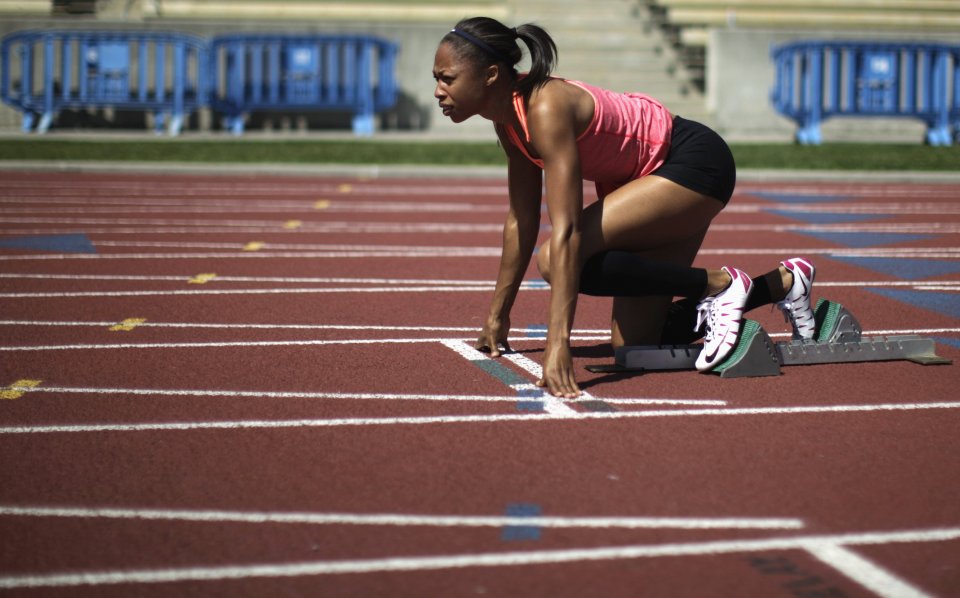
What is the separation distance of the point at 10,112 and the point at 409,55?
21.7ft

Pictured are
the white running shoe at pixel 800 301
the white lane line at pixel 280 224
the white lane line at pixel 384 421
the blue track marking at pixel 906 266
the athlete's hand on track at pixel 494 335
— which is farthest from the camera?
the white lane line at pixel 280 224

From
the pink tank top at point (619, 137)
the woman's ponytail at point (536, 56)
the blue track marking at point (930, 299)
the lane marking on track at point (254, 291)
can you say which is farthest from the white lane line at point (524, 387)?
the blue track marking at point (930, 299)

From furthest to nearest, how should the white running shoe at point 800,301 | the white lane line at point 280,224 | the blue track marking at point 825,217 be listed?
the blue track marking at point 825,217, the white lane line at point 280,224, the white running shoe at point 800,301

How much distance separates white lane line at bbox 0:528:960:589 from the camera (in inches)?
120

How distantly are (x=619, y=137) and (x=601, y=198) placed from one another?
318mm

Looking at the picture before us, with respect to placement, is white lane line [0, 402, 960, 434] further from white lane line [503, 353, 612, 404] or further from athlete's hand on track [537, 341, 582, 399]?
white lane line [503, 353, 612, 404]

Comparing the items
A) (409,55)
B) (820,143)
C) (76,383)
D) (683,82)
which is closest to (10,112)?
(409,55)

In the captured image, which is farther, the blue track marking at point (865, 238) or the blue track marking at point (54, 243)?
the blue track marking at point (865, 238)

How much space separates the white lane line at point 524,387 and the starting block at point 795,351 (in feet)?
1.33

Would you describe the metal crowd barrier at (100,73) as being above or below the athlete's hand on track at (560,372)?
above

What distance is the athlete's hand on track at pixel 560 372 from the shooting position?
4574mm

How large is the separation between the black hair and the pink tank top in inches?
4.7

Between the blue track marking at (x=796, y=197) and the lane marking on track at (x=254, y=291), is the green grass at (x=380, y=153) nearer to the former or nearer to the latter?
the blue track marking at (x=796, y=197)

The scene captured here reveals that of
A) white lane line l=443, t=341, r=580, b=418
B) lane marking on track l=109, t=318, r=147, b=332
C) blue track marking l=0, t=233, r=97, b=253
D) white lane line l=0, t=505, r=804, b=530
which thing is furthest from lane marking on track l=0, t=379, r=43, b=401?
blue track marking l=0, t=233, r=97, b=253
